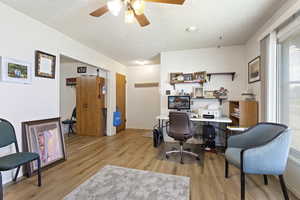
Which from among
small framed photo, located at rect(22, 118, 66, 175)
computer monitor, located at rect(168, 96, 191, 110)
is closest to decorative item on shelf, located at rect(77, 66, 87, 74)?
small framed photo, located at rect(22, 118, 66, 175)

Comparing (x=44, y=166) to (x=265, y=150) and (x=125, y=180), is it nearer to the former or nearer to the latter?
(x=125, y=180)

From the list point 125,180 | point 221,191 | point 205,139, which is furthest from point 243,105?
point 125,180

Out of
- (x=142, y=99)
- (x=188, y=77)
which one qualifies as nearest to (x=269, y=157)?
(x=188, y=77)

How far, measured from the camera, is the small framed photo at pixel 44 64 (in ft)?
7.52

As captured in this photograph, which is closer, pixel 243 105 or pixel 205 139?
pixel 243 105

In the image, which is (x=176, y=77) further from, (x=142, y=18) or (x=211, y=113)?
(x=142, y=18)

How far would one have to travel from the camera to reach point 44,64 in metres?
2.40

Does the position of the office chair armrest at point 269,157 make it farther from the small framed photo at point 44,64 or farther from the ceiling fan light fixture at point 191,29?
the small framed photo at point 44,64

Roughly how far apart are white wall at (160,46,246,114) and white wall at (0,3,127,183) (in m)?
2.40

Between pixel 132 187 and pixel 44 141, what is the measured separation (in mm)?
1694

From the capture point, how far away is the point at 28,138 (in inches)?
83.3

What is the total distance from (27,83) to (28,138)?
85 cm

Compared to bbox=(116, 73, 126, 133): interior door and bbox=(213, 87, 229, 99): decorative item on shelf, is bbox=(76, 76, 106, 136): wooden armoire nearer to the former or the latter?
bbox=(116, 73, 126, 133): interior door

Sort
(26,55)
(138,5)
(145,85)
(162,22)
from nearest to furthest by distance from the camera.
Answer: (138,5), (26,55), (162,22), (145,85)
